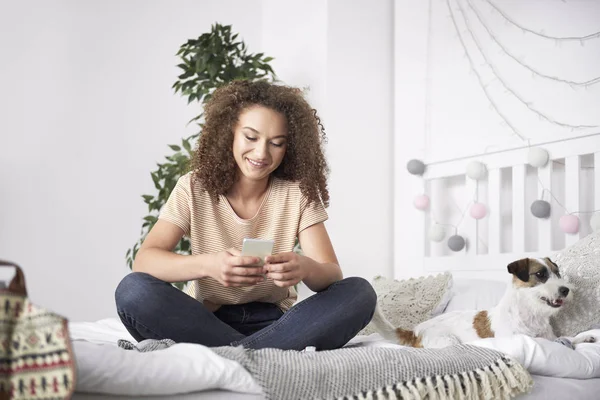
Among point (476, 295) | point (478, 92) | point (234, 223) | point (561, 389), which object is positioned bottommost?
point (561, 389)

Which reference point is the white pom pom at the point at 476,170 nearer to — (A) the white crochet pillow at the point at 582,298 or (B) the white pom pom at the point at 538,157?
(B) the white pom pom at the point at 538,157

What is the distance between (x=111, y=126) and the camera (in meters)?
3.56

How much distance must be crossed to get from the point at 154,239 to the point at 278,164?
38 cm

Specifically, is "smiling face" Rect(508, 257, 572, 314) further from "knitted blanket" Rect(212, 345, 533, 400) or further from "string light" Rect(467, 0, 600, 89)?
"string light" Rect(467, 0, 600, 89)

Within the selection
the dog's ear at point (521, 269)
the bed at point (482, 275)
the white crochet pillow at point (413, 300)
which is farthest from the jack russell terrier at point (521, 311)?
the white crochet pillow at point (413, 300)

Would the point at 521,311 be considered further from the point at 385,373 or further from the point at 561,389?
the point at 385,373

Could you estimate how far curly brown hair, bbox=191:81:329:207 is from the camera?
1.89 meters

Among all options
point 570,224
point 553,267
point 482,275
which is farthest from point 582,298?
point 482,275

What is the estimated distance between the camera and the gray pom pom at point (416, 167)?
3078 millimetres

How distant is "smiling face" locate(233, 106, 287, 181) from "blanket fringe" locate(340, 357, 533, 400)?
2.50 ft

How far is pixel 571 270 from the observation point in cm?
192

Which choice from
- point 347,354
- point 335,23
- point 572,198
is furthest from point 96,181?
point 347,354

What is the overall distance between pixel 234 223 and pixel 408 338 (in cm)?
56

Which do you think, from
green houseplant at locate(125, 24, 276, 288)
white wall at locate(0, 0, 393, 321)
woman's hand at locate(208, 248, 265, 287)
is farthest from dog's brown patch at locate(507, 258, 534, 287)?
green houseplant at locate(125, 24, 276, 288)
